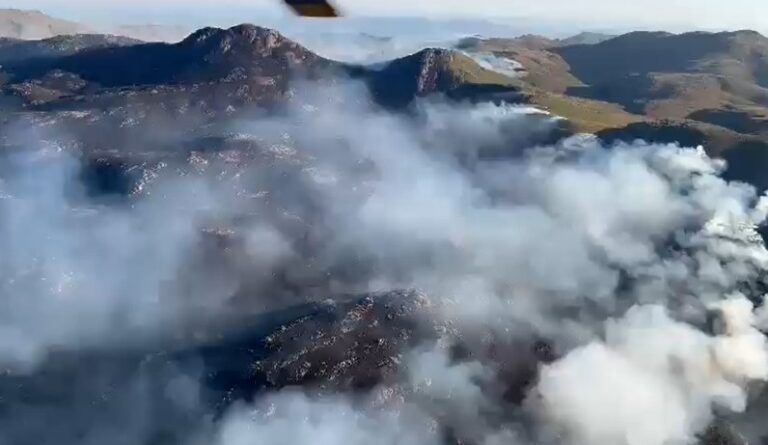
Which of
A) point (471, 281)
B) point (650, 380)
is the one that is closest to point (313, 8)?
point (650, 380)

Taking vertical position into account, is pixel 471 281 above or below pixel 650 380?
above

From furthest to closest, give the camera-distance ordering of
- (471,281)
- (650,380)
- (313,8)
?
(471,281) < (650,380) < (313,8)

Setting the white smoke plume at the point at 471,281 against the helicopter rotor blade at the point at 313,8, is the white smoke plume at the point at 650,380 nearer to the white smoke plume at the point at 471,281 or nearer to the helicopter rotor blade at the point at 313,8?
the white smoke plume at the point at 471,281

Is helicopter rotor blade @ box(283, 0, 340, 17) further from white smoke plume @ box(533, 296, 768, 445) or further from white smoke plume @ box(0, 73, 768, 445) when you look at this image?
white smoke plume @ box(533, 296, 768, 445)

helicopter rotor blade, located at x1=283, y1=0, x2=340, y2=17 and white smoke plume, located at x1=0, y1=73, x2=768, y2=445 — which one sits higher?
helicopter rotor blade, located at x1=283, y1=0, x2=340, y2=17

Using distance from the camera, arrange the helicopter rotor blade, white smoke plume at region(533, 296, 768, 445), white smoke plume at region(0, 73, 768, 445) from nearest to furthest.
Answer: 1. the helicopter rotor blade
2. white smoke plume at region(533, 296, 768, 445)
3. white smoke plume at region(0, 73, 768, 445)

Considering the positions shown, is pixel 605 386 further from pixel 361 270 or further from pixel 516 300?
pixel 361 270

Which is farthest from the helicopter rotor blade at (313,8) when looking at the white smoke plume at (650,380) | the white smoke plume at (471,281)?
the white smoke plume at (650,380)

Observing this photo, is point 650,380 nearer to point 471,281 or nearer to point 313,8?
point 471,281

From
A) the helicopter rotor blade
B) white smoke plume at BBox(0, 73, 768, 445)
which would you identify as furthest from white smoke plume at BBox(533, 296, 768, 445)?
the helicopter rotor blade

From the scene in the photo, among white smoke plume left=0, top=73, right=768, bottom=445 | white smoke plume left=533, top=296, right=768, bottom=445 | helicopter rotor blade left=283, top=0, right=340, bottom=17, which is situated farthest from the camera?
white smoke plume left=0, top=73, right=768, bottom=445

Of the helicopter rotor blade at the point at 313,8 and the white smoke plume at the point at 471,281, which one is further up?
the helicopter rotor blade at the point at 313,8
